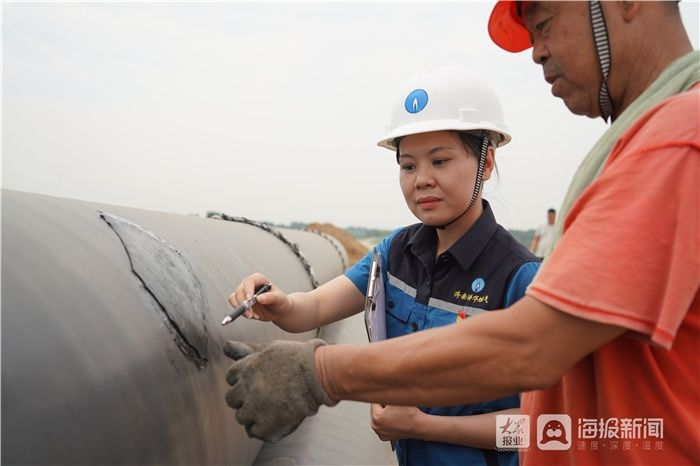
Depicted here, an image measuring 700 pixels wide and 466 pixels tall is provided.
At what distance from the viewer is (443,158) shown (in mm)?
1773

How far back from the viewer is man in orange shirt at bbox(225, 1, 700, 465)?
34.5 inches

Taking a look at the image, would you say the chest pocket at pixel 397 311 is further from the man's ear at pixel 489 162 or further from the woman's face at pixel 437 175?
the man's ear at pixel 489 162

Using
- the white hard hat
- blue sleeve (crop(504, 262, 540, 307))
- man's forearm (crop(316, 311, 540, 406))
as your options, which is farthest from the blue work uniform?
man's forearm (crop(316, 311, 540, 406))

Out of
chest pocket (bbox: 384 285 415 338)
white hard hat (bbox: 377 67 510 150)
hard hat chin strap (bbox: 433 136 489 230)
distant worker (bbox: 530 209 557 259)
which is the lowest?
distant worker (bbox: 530 209 557 259)

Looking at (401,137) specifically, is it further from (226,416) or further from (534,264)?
(226,416)

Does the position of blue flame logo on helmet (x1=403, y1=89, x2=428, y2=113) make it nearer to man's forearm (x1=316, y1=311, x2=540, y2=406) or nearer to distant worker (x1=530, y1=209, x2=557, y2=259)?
man's forearm (x1=316, y1=311, x2=540, y2=406)

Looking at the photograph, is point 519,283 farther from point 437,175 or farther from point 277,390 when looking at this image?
point 277,390

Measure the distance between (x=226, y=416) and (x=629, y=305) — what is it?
1198 mm

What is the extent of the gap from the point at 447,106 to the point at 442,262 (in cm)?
56

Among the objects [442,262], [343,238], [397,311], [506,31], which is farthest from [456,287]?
[343,238]

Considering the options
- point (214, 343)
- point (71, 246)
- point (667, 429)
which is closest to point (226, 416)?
point (214, 343)

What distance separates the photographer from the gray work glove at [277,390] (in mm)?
1136

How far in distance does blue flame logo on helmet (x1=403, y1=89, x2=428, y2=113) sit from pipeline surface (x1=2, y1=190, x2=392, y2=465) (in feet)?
3.11

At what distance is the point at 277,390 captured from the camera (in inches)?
45.5
